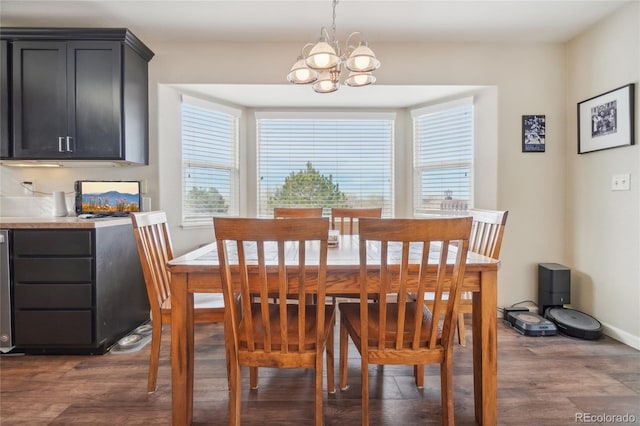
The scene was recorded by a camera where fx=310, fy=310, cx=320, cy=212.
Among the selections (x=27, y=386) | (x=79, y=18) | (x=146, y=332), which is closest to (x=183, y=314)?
(x=27, y=386)

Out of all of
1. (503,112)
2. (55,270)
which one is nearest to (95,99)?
(55,270)

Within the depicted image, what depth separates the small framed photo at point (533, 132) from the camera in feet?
9.29

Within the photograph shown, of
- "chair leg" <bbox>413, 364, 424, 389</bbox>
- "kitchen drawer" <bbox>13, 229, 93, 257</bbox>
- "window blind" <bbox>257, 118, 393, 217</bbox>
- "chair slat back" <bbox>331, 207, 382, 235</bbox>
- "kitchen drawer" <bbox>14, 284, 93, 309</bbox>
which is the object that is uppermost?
"window blind" <bbox>257, 118, 393, 217</bbox>

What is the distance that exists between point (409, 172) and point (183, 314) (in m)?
2.82

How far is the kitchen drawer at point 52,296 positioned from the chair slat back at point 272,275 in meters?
1.42

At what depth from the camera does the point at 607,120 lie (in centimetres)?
242

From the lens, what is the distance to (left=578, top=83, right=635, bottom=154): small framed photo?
2262 millimetres

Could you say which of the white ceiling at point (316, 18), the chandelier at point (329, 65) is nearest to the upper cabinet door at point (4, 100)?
the white ceiling at point (316, 18)

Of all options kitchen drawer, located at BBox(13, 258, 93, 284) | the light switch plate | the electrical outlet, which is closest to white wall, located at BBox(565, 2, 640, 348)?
the light switch plate

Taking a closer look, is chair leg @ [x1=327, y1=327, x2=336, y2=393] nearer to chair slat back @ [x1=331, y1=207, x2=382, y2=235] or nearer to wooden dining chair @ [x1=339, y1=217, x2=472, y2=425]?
wooden dining chair @ [x1=339, y1=217, x2=472, y2=425]

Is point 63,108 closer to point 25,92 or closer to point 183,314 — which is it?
point 25,92

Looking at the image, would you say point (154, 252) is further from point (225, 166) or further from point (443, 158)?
point (443, 158)

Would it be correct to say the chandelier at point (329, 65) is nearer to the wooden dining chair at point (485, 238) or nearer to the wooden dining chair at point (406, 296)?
the wooden dining chair at point (406, 296)

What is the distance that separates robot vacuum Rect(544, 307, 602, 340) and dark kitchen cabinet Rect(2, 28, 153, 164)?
3711 mm
